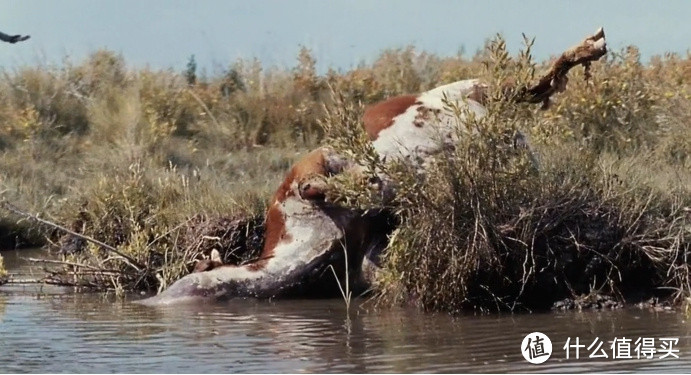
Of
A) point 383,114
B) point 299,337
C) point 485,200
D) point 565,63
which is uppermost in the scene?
point 565,63

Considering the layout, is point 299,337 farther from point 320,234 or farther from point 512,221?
point 512,221

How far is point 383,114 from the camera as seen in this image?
31.7ft

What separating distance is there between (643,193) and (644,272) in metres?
0.59

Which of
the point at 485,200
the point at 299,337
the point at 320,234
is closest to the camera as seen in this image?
the point at 299,337

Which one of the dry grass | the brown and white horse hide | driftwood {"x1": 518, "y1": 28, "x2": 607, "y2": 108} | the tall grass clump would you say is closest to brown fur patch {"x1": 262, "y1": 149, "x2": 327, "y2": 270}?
the brown and white horse hide

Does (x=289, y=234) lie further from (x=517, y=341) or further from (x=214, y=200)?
(x=517, y=341)

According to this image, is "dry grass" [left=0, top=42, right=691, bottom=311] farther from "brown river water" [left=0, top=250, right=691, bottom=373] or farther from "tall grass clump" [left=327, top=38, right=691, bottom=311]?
"brown river water" [left=0, top=250, right=691, bottom=373]

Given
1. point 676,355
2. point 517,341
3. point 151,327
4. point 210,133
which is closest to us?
point 676,355

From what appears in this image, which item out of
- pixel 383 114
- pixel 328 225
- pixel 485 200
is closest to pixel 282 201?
pixel 328 225

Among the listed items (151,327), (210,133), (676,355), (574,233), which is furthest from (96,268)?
(210,133)

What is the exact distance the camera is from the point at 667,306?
896 cm

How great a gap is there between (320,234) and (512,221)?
4.62ft

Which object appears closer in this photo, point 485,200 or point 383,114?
point 485,200

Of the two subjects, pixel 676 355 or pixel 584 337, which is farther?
pixel 584 337
